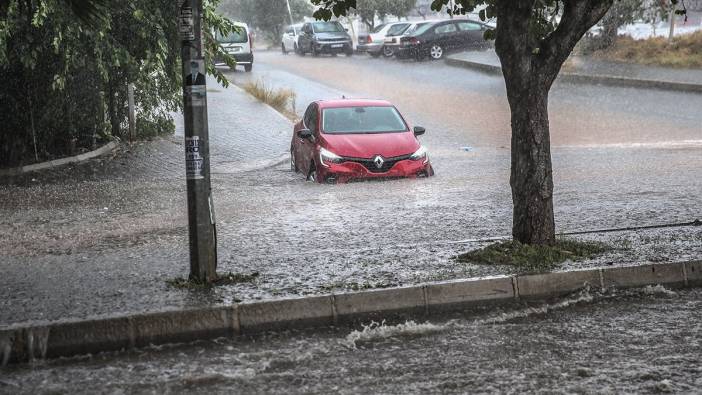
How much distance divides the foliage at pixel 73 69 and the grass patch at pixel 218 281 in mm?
6776

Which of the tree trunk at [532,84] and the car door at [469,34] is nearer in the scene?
the tree trunk at [532,84]

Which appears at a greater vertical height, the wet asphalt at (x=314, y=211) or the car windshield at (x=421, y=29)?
the car windshield at (x=421, y=29)

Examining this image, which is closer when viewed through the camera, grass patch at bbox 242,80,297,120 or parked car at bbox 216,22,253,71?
grass patch at bbox 242,80,297,120

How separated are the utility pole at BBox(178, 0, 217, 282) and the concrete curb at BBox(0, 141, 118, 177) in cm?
1010

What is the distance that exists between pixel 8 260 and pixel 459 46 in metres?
34.4

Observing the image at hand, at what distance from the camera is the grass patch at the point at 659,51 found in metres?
31.2

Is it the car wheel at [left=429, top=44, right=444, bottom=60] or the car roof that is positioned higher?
the car wheel at [left=429, top=44, right=444, bottom=60]

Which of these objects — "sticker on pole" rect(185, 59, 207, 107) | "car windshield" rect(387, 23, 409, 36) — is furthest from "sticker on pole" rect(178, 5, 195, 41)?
"car windshield" rect(387, 23, 409, 36)

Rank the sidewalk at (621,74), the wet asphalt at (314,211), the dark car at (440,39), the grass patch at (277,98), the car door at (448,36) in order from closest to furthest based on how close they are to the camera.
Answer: the wet asphalt at (314,211), the grass patch at (277,98), the sidewalk at (621,74), the dark car at (440,39), the car door at (448,36)

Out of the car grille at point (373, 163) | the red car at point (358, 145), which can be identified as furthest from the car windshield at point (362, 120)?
the car grille at point (373, 163)

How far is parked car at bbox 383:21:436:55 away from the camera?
139 feet

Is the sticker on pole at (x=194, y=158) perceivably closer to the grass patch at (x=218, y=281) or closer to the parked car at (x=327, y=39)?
the grass patch at (x=218, y=281)

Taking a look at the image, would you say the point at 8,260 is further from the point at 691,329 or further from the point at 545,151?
the point at 691,329

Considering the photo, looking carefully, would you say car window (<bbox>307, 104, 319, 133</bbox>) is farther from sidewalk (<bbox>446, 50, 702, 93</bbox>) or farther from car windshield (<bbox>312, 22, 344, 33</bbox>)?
car windshield (<bbox>312, 22, 344, 33</bbox>)
